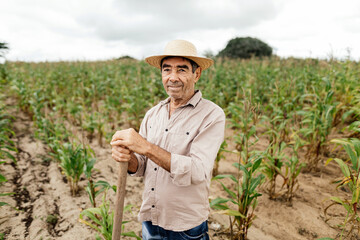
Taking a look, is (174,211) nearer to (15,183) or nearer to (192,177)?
(192,177)

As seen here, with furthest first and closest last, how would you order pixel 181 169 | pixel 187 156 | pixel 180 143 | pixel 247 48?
pixel 247 48
pixel 180 143
pixel 187 156
pixel 181 169

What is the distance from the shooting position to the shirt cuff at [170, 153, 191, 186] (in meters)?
1.38

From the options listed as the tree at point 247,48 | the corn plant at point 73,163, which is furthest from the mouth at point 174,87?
the tree at point 247,48

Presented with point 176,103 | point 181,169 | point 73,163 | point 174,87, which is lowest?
point 73,163

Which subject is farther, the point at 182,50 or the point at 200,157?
→ the point at 182,50

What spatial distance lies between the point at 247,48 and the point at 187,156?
23.4 meters

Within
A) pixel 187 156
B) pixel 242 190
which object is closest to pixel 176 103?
pixel 187 156

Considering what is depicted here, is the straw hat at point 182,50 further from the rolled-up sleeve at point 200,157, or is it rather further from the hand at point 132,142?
the hand at point 132,142

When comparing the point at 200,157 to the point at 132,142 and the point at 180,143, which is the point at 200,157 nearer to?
the point at 180,143

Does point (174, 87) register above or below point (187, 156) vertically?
above

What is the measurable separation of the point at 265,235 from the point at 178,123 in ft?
6.84

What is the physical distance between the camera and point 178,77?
1.68 meters

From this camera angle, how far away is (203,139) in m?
1.55

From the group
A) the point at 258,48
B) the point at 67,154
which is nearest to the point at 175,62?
the point at 67,154
